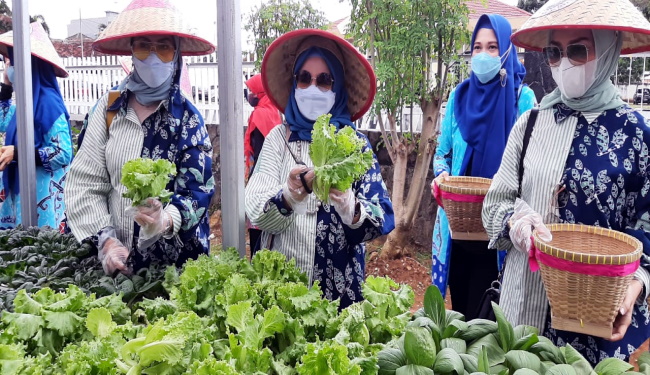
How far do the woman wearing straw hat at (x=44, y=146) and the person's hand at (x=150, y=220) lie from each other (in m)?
2.45

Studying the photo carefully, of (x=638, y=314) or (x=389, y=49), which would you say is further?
(x=389, y=49)

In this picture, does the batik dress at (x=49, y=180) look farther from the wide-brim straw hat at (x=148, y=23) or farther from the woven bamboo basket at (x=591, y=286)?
the woven bamboo basket at (x=591, y=286)

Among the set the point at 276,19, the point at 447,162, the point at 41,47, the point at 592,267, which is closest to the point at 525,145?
the point at 592,267

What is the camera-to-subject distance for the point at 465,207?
298 cm

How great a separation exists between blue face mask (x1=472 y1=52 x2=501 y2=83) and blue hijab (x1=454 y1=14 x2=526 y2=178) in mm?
40

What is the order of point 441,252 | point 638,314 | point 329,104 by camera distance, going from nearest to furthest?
point 638,314 < point 329,104 < point 441,252

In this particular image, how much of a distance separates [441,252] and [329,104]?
5.19 feet

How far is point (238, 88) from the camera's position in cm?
227

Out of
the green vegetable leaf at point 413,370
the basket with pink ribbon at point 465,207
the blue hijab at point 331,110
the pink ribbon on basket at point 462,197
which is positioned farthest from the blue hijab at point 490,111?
the green vegetable leaf at point 413,370

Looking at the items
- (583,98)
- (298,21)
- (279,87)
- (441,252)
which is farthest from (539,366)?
(298,21)

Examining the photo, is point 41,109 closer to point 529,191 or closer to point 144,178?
point 144,178

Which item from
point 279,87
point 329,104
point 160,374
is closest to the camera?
point 160,374

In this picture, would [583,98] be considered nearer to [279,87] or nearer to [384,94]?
[279,87]

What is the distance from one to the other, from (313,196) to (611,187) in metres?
1.17
